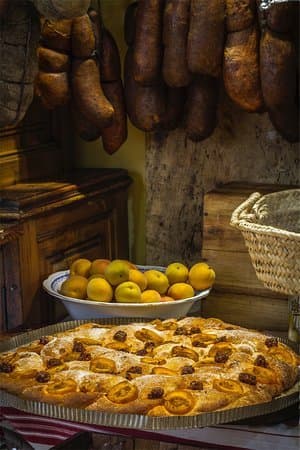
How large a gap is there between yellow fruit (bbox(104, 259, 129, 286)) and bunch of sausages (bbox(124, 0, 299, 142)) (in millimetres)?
366

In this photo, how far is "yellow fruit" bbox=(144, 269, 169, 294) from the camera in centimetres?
173

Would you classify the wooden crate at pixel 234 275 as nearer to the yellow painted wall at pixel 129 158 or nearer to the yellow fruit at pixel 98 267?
the yellow fruit at pixel 98 267

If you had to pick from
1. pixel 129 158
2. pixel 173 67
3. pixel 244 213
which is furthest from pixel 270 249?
pixel 129 158

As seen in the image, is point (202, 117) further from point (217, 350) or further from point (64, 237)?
point (217, 350)

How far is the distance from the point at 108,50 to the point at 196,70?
279 mm

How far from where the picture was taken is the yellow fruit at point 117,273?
169 centimetres

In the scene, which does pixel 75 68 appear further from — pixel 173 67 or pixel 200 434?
pixel 200 434

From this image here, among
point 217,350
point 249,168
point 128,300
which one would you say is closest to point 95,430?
point 217,350

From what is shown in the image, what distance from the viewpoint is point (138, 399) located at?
117cm

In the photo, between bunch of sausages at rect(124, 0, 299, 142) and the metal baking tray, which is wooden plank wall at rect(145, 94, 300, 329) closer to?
bunch of sausages at rect(124, 0, 299, 142)

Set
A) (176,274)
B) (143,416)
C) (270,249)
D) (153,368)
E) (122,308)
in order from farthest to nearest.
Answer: (176,274), (122,308), (270,249), (153,368), (143,416)

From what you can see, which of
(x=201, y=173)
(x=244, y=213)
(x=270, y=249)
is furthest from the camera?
(x=201, y=173)

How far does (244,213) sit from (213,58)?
0.38 m

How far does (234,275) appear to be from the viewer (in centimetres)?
180
